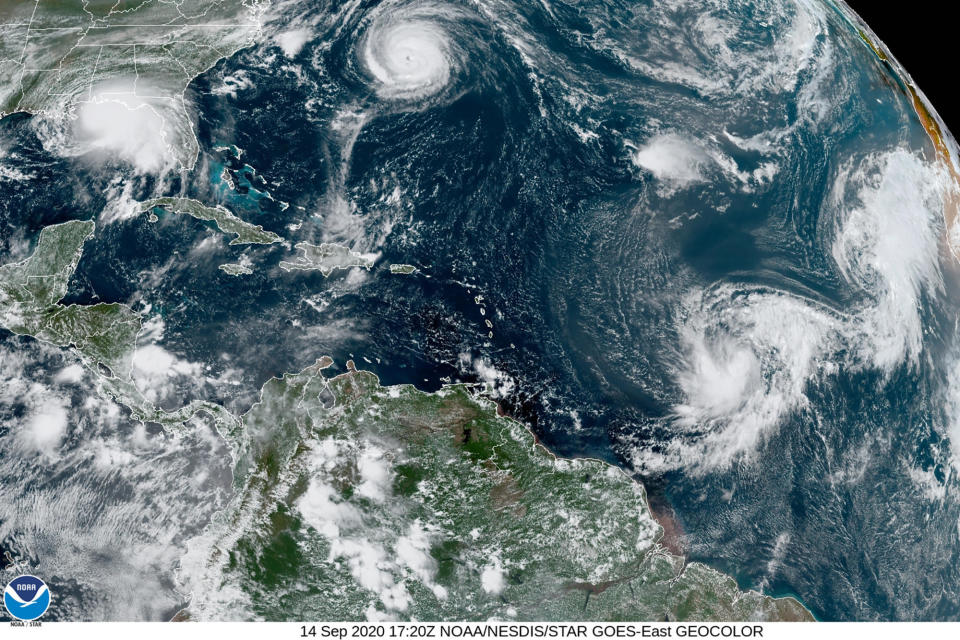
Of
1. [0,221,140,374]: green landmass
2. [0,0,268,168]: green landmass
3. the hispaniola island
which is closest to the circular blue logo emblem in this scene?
the hispaniola island

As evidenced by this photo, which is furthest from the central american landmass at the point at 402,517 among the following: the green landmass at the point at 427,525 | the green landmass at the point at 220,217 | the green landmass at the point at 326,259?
the green landmass at the point at 220,217

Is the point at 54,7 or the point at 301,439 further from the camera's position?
the point at 54,7

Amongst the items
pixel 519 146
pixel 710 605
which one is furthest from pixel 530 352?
pixel 710 605

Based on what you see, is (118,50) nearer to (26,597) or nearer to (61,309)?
(61,309)

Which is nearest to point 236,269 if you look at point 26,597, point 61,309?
point 61,309

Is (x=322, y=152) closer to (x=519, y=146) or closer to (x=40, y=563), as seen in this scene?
(x=519, y=146)

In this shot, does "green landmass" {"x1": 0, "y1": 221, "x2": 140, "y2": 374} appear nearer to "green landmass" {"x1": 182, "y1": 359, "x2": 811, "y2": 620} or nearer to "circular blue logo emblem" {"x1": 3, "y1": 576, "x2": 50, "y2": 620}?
"green landmass" {"x1": 182, "y1": 359, "x2": 811, "y2": 620}
